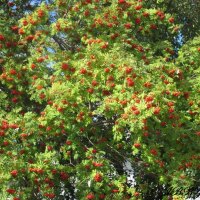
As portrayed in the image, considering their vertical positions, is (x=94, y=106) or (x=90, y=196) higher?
(x=94, y=106)

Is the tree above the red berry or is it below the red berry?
above

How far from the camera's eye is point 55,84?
37.2 feet

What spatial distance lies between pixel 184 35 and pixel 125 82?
806 cm

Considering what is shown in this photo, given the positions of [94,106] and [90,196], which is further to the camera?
[94,106]

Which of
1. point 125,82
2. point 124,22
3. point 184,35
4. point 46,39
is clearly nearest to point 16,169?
point 125,82

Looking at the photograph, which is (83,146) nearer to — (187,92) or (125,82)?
(125,82)

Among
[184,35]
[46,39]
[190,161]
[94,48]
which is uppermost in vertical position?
[184,35]

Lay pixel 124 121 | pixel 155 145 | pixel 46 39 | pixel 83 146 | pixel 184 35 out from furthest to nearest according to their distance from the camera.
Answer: pixel 184 35
pixel 46 39
pixel 83 146
pixel 155 145
pixel 124 121

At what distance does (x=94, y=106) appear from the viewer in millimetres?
12867

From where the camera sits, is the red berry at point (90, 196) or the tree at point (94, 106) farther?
the red berry at point (90, 196)

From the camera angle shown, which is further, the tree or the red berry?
the red berry

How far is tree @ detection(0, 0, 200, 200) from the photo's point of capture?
10727 mm

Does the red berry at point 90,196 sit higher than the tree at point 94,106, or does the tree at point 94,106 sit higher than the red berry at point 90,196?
the tree at point 94,106

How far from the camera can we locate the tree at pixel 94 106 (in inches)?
422
